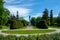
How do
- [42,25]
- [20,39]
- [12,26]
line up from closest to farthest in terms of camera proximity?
1. [20,39]
2. [12,26]
3. [42,25]

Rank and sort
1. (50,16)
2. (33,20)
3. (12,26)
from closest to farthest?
(12,26) < (50,16) < (33,20)

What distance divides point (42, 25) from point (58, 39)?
31.6m

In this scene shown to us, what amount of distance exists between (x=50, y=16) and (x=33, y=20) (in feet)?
66.9

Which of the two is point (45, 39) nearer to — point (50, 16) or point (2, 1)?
point (2, 1)

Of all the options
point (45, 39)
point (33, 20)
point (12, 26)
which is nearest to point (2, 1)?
point (12, 26)

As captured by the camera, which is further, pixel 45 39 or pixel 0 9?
pixel 0 9

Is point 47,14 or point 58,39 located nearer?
point 58,39

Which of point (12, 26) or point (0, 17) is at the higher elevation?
point (0, 17)

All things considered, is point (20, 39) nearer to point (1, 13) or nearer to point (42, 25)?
point (1, 13)

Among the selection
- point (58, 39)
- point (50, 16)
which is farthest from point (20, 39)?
point (50, 16)

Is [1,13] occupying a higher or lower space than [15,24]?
higher

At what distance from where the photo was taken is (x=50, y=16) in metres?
83.2

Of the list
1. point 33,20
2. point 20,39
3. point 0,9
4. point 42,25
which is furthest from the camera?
point 33,20

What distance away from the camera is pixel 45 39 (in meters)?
8.52
